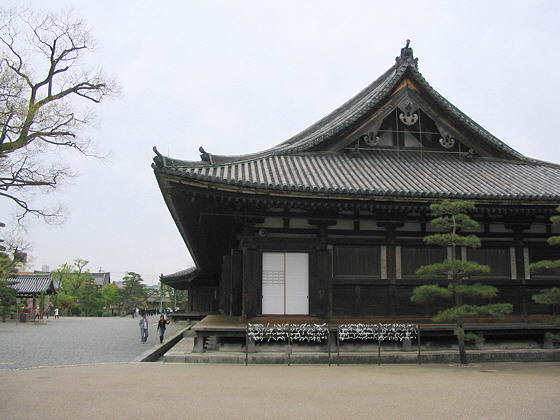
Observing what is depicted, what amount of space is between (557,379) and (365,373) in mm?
3979

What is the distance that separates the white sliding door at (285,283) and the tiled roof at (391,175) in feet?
7.43

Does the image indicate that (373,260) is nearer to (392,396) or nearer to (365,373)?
(365,373)

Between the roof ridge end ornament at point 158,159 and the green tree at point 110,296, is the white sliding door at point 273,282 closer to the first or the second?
the roof ridge end ornament at point 158,159

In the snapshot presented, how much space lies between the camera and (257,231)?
1373cm

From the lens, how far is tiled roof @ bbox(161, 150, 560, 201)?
1275 centimetres

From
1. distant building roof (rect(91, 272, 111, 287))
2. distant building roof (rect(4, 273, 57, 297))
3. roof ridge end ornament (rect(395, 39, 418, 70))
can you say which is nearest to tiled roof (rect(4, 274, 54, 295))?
distant building roof (rect(4, 273, 57, 297))

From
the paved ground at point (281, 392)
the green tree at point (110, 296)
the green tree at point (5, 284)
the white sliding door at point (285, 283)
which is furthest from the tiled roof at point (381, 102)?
the green tree at point (110, 296)

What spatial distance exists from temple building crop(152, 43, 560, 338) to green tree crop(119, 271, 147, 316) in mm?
63887

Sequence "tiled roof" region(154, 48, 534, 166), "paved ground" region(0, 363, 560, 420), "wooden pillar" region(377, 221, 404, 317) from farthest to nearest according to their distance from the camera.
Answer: "tiled roof" region(154, 48, 534, 166), "wooden pillar" region(377, 221, 404, 317), "paved ground" region(0, 363, 560, 420)

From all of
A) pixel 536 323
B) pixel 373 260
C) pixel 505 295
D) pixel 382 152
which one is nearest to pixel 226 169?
pixel 373 260

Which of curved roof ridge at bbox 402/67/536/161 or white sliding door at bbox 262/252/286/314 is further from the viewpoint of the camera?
curved roof ridge at bbox 402/67/536/161

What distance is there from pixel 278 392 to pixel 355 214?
22.9ft

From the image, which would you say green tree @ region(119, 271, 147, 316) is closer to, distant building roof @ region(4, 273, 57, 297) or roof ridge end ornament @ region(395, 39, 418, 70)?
distant building roof @ region(4, 273, 57, 297)

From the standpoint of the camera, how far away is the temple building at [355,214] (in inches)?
510
